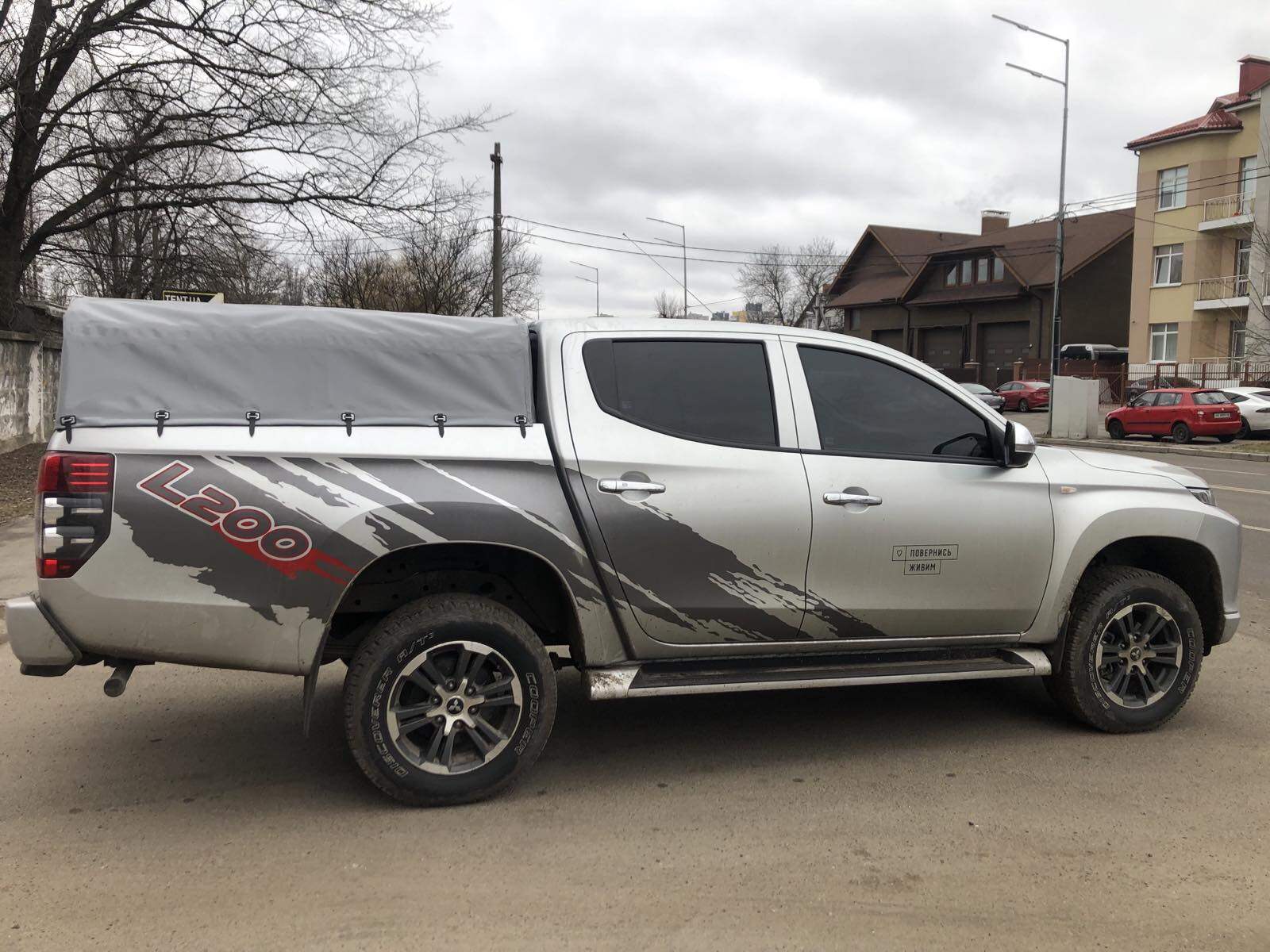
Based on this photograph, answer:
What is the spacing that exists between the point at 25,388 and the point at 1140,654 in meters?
18.2

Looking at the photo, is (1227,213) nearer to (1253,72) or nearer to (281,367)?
(1253,72)

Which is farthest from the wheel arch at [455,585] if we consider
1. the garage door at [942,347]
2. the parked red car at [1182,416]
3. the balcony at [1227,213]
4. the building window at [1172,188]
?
the garage door at [942,347]

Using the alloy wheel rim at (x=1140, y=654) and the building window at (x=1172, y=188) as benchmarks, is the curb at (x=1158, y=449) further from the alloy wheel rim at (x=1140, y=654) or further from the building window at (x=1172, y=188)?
the building window at (x=1172, y=188)

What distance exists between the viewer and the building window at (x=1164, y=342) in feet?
147

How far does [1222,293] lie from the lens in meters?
42.7

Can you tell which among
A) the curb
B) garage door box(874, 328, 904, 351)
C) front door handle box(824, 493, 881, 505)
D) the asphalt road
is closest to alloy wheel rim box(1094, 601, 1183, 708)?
the asphalt road

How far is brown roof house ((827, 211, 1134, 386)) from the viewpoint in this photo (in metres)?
52.4

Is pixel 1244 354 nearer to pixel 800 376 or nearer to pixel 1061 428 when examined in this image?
pixel 1061 428

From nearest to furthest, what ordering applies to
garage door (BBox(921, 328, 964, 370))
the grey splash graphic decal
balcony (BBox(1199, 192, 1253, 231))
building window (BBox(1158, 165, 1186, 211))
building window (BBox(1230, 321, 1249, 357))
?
1. the grey splash graphic decal
2. balcony (BBox(1199, 192, 1253, 231))
3. building window (BBox(1230, 321, 1249, 357))
4. building window (BBox(1158, 165, 1186, 211))
5. garage door (BBox(921, 328, 964, 370))

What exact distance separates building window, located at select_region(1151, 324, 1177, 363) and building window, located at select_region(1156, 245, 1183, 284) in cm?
188

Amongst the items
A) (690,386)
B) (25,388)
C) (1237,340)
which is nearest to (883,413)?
(690,386)

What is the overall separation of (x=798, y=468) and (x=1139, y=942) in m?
2.04

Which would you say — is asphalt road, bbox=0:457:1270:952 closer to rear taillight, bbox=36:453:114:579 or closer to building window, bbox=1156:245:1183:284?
rear taillight, bbox=36:453:114:579

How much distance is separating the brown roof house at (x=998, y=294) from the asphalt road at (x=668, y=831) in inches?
1977
